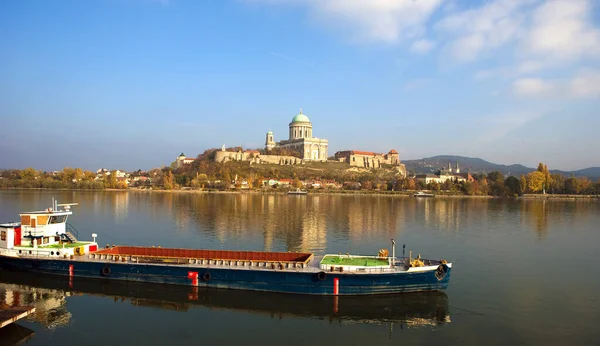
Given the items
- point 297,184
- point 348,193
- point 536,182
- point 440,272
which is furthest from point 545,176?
point 440,272

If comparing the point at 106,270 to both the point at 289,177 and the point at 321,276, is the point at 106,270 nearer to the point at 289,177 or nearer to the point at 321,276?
the point at 321,276

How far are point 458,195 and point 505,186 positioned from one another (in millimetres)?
15718

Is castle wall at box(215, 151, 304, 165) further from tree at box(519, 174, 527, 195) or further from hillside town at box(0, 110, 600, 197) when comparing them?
tree at box(519, 174, 527, 195)

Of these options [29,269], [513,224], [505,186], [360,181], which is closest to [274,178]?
[360,181]

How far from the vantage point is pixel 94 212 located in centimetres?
6956

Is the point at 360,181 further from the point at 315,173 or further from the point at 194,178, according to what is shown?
the point at 194,178

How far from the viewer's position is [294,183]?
16200 centimetres

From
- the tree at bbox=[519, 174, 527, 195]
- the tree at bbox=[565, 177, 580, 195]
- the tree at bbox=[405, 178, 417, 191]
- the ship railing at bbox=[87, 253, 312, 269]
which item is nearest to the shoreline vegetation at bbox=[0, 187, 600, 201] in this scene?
the tree at bbox=[519, 174, 527, 195]

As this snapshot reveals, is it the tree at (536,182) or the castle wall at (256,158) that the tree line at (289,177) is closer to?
the tree at (536,182)

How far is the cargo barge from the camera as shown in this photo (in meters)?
24.0

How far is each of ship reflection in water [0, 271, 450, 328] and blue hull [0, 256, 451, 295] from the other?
36cm

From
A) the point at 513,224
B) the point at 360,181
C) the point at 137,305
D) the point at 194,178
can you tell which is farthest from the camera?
the point at 360,181

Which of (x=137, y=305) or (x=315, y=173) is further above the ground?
(x=315, y=173)

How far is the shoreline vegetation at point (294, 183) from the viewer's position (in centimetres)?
15088
